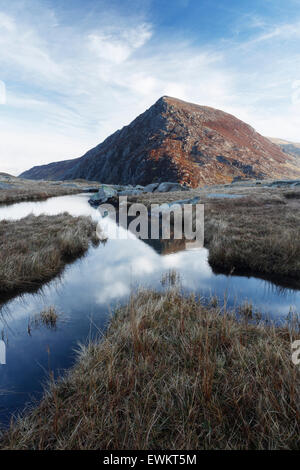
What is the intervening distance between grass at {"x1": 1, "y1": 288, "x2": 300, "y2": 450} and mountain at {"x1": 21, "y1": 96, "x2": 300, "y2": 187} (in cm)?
5457

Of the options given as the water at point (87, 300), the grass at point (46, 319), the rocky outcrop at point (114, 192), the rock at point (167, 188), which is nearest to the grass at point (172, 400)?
the water at point (87, 300)

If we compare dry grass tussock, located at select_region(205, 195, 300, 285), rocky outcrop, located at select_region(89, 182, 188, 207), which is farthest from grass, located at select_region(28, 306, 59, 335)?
rocky outcrop, located at select_region(89, 182, 188, 207)

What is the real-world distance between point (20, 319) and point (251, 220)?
38.7 feet

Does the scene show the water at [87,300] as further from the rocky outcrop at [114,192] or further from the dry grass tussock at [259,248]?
the rocky outcrop at [114,192]

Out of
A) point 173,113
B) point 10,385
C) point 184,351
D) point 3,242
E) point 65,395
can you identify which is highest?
point 173,113

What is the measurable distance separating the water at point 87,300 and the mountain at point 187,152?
160 feet

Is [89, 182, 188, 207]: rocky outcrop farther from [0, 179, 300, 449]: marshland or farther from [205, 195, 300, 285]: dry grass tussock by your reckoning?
[0, 179, 300, 449]: marshland

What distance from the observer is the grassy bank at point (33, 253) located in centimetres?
661

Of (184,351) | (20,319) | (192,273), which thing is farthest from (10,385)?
(192,273)

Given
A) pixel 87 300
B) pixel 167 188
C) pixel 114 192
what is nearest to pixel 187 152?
pixel 167 188
